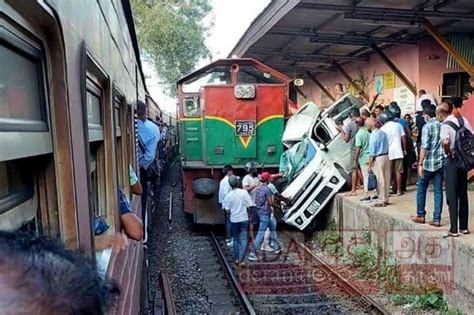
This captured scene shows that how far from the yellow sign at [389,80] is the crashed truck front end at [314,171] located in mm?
4562

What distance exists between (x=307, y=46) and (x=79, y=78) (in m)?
11.9

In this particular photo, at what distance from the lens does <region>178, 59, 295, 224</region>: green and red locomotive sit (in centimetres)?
869

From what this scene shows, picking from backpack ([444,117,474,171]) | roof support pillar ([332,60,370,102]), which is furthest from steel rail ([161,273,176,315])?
roof support pillar ([332,60,370,102])

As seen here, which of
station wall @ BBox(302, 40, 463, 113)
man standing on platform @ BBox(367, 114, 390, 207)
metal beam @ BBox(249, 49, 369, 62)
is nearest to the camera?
man standing on platform @ BBox(367, 114, 390, 207)

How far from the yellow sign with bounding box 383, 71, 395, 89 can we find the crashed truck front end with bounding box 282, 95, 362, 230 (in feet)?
15.0

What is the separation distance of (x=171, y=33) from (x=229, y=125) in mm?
19184

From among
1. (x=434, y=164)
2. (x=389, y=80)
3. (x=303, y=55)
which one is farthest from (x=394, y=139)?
(x=303, y=55)

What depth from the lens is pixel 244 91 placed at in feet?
28.5

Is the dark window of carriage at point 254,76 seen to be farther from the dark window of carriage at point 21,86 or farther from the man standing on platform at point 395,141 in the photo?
the dark window of carriage at point 21,86

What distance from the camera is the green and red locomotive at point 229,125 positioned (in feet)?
28.5

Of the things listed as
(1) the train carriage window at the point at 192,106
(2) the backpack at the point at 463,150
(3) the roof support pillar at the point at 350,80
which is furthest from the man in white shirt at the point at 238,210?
(3) the roof support pillar at the point at 350,80

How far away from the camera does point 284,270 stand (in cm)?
658

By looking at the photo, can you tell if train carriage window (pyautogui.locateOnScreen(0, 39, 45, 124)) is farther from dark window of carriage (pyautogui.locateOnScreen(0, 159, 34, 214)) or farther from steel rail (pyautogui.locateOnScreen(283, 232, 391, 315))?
steel rail (pyautogui.locateOnScreen(283, 232, 391, 315))

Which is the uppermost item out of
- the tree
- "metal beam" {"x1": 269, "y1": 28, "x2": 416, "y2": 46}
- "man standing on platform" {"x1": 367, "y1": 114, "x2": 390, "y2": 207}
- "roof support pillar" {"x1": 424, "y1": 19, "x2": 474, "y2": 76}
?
the tree
